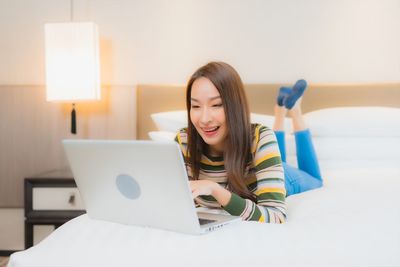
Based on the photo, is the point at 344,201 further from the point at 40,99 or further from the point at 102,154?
the point at 40,99

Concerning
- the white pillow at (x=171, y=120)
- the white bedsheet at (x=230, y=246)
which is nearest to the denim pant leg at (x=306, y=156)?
the white pillow at (x=171, y=120)

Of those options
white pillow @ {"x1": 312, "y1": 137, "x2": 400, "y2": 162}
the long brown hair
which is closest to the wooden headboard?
white pillow @ {"x1": 312, "y1": 137, "x2": 400, "y2": 162}

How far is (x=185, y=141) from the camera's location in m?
1.54

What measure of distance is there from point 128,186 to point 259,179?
1.46ft

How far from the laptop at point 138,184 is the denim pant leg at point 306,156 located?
41.4 inches

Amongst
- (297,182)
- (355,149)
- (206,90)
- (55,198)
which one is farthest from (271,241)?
(55,198)

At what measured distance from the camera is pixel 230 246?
91 cm

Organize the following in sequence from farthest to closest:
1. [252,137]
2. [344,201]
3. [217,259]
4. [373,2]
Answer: [373,2]
[344,201]
[252,137]
[217,259]

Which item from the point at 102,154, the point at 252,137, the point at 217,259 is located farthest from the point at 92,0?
the point at 217,259

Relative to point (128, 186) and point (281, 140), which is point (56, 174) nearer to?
point (281, 140)

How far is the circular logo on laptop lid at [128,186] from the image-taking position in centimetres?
98

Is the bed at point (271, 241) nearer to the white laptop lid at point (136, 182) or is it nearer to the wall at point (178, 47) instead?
the white laptop lid at point (136, 182)

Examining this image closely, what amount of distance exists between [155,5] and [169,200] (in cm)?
221

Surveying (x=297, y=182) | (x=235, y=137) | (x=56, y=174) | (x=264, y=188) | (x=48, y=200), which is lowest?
(x=48, y=200)
